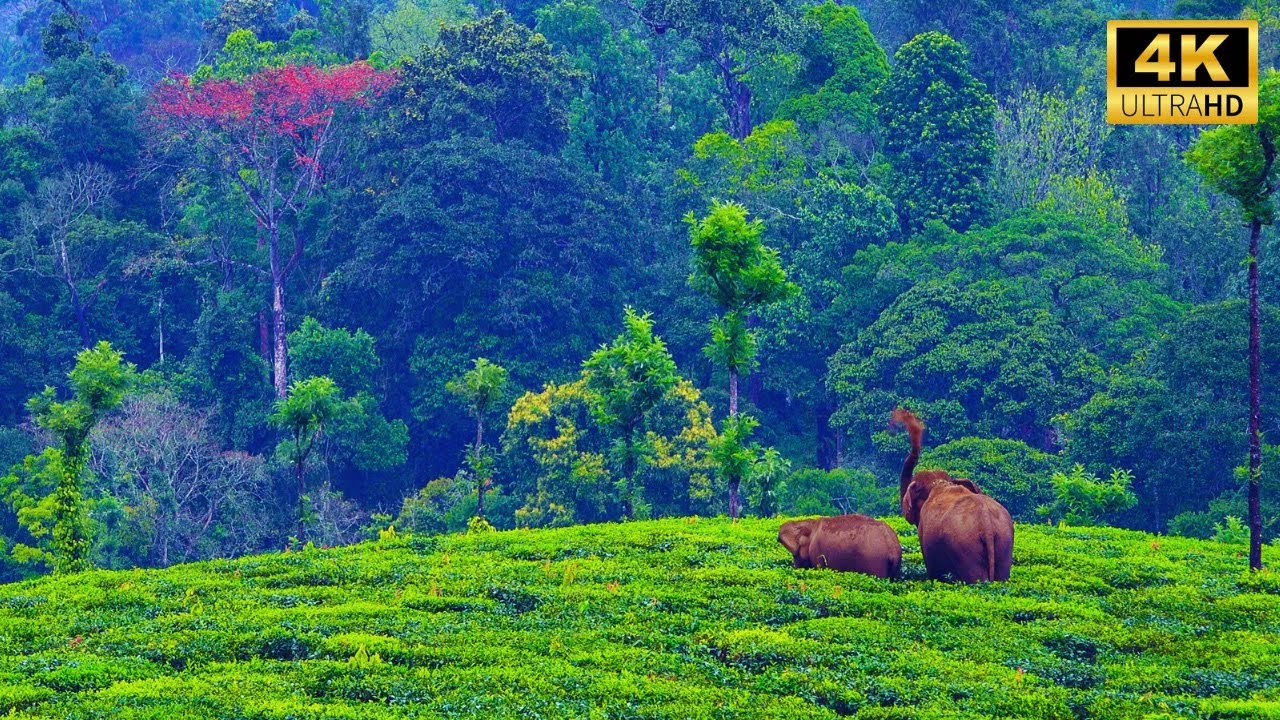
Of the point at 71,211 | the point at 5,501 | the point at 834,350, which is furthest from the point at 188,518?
the point at 834,350

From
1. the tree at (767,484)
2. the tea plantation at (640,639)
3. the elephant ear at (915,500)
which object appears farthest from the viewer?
the tree at (767,484)

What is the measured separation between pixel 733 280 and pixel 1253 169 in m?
10.6

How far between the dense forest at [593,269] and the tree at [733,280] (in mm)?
12104

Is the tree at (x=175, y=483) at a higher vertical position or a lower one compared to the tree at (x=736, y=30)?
lower

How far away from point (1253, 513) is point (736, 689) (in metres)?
9.20

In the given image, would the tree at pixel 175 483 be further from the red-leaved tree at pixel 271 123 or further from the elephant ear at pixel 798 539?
the elephant ear at pixel 798 539

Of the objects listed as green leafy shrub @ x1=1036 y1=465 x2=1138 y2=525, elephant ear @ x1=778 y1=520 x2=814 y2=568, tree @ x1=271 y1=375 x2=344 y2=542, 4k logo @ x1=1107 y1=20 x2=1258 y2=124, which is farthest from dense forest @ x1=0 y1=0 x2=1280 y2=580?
elephant ear @ x1=778 y1=520 x2=814 y2=568

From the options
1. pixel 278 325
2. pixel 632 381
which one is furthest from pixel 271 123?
pixel 632 381

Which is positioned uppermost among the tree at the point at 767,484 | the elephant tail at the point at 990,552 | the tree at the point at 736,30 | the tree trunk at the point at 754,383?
the tree at the point at 736,30

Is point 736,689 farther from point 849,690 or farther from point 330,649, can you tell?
point 330,649

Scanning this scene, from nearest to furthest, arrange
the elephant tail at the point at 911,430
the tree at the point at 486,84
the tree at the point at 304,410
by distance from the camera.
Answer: the elephant tail at the point at 911,430
the tree at the point at 304,410
the tree at the point at 486,84

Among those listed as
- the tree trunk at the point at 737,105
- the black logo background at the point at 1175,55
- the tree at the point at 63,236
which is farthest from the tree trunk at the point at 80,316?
the black logo background at the point at 1175,55

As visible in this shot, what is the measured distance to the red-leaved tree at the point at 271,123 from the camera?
5681 centimetres

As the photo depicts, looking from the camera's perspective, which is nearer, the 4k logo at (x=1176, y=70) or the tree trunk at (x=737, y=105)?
the 4k logo at (x=1176, y=70)
